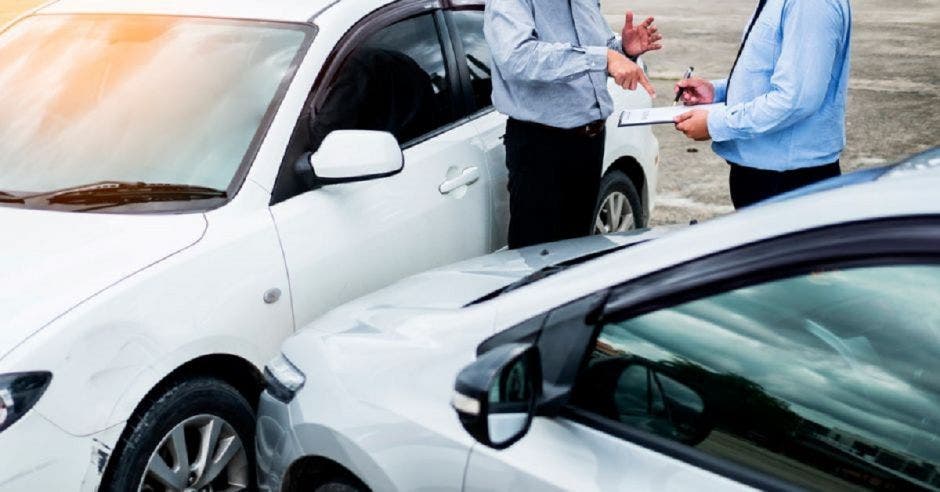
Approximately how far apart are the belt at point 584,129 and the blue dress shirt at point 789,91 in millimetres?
748

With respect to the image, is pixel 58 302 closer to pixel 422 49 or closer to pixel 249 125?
pixel 249 125

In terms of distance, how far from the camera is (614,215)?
209 inches

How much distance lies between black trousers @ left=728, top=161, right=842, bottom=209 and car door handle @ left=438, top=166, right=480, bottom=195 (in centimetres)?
99

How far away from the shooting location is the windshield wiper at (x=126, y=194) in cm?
348

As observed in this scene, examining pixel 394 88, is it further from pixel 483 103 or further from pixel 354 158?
pixel 354 158

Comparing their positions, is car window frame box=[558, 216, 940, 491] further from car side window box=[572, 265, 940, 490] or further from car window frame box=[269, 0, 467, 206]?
car window frame box=[269, 0, 467, 206]

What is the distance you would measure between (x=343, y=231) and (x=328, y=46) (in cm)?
65

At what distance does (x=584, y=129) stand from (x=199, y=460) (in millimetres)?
1940

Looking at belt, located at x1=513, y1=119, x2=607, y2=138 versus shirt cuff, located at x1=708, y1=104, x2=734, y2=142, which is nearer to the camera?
shirt cuff, located at x1=708, y1=104, x2=734, y2=142

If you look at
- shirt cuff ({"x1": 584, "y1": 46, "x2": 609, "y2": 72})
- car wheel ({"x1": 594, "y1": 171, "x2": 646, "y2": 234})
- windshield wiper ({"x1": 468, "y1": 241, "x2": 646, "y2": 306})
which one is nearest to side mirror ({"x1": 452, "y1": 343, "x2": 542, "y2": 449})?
windshield wiper ({"x1": 468, "y1": 241, "x2": 646, "y2": 306})

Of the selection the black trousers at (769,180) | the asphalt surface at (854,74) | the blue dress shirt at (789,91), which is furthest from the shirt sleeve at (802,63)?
the asphalt surface at (854,74)

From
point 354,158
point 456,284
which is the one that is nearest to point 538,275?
point 456,284

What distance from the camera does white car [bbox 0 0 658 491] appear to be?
2967 mm

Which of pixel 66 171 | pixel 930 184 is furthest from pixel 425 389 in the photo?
pixel 66 171
